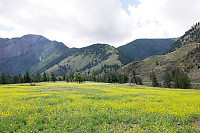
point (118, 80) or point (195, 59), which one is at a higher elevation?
point (195, 59)

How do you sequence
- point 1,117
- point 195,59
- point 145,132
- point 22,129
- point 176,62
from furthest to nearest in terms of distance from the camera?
point 176,62, point 195,59, point 1,117, point 22,129, point 145,132

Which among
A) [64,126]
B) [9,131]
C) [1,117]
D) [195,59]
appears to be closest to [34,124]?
[9,131]

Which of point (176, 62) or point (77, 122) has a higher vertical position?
point (176, 62)

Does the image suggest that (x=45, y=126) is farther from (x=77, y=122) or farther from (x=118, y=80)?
(x=118, y=80)

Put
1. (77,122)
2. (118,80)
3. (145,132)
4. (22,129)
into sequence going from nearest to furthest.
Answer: (145,132) → (22,129) → (77,122) → (118,80)

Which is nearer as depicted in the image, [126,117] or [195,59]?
[126,117]

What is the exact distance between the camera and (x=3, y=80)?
9219 cm

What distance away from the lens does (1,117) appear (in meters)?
9.85

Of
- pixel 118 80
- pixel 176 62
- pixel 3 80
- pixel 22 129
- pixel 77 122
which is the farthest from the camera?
pixel 176 62

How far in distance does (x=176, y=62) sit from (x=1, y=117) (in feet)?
775

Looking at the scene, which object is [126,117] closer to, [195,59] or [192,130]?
[192,130]

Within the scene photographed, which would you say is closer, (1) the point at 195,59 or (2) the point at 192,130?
(2) the point at 192,130

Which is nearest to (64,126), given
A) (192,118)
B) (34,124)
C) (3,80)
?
(34,124)

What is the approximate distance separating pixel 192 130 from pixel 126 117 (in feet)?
15.4
